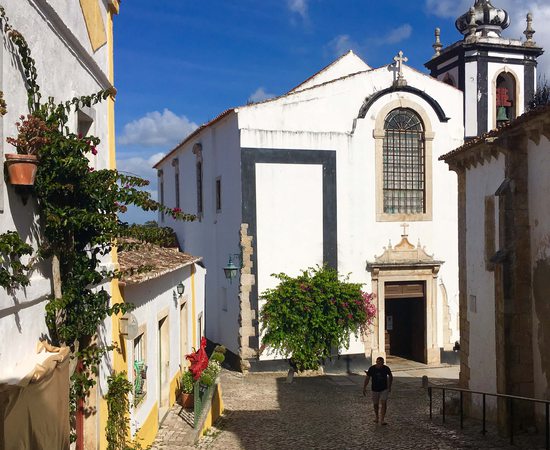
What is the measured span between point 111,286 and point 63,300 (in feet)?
7.86

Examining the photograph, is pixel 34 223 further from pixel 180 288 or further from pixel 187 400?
pixel 187 400

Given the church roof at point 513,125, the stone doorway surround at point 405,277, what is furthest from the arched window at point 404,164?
the church roof at point 513,125

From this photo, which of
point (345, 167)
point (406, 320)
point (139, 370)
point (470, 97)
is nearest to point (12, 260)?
point (139, 370)

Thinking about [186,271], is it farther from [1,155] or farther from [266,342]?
[1,155]

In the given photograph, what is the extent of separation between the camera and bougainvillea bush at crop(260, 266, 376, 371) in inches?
724

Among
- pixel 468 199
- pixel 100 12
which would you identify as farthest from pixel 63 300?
pixel 468 199

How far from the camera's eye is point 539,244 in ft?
34.2

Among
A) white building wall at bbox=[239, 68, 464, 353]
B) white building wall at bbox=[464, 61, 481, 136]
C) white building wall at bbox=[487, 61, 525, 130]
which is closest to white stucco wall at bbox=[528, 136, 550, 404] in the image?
white building wall at bbox=[239, 68, 464, 353]

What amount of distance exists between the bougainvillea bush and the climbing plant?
1203 cm

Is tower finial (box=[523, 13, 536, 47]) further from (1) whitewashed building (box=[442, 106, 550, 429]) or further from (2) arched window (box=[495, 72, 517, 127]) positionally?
(1) whitewashed building (box=[442, 106, 550, 429])

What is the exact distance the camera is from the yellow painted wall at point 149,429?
30.7 ft

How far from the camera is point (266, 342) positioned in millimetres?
18516

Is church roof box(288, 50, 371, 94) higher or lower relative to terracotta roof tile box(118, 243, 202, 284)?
higher

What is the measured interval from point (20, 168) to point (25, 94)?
2.70ft
